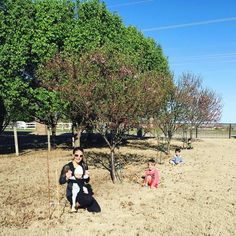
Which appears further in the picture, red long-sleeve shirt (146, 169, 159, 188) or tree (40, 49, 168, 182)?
tree (40, 49, 168, 182)

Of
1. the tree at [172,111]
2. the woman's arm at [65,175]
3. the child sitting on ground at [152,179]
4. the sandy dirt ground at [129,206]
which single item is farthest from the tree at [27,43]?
the woman's arm at [65,175]

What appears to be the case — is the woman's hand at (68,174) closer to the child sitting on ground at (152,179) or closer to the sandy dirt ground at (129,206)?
the sandy dirt ground at (129,206)

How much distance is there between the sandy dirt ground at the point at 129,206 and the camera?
28.0 feet

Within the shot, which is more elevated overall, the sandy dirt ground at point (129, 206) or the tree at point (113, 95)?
the tree at point (113, 95)

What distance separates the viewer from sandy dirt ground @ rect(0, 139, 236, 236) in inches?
336

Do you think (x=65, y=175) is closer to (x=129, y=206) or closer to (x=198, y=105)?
(x=129, y=206)

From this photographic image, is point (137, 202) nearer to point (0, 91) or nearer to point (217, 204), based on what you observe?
point (217, 204)

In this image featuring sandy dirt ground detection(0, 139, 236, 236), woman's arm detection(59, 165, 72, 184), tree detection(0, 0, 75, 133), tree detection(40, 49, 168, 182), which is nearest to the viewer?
sandy dirt ground detection(0, 139, 236, 236)

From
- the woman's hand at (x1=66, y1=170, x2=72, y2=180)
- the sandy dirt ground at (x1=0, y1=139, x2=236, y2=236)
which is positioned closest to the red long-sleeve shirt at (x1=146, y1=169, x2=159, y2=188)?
the sandy dirt ground at (x1=0, y1=139, x2=236, y2=236)

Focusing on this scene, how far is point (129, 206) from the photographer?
33.9 feet

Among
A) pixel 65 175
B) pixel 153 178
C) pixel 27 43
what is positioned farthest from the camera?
pixel 27 43

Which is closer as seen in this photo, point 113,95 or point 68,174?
point 68,174

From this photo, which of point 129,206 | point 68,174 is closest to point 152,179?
point 129,206

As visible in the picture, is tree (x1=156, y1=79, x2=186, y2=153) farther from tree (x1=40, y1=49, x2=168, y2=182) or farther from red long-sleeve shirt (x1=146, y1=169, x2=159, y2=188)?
red long-sleeve shirt (x1=146, y1=169, x2=159, y2=188)
